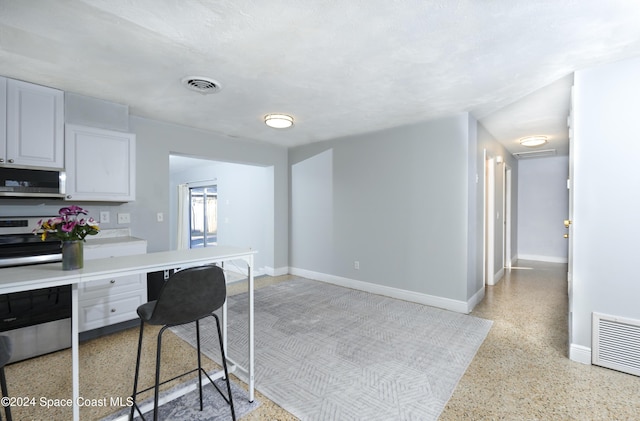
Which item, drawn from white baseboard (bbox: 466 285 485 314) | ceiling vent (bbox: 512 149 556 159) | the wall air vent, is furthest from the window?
ceiling vent (bbox: 512 149 556 159)

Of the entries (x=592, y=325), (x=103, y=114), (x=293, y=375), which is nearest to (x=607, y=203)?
(x=592, y=325)

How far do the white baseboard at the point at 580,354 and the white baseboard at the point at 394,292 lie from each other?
3.57ft

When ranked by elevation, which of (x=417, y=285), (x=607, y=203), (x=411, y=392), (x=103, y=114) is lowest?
(x=411, y=392)

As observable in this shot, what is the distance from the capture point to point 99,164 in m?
2.91

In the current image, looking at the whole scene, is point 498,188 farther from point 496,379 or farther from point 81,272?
point 81,272

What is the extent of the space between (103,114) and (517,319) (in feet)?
16.1

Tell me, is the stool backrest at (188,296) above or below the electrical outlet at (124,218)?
below

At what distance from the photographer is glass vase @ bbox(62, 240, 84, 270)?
57.0 inches

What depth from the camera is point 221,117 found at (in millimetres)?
3498

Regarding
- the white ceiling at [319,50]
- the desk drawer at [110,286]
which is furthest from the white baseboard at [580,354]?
the desk drawer at [110,286]

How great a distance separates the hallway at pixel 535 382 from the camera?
1772mm

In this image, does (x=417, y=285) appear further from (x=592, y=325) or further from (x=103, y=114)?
(x=103, y=114)

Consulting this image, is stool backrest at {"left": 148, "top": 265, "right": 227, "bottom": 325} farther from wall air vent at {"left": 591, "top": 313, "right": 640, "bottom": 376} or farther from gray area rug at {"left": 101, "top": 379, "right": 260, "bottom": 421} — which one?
wall air vent at {"left": 591, "top": 313, "right": 640, "bottom": 376}

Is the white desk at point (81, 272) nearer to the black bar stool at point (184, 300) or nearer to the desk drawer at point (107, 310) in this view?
the black bar stool at point (184, 300)
